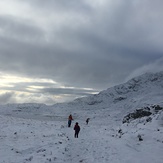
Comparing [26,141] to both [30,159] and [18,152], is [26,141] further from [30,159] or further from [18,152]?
[30,159]

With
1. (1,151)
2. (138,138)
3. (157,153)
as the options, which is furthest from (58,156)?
(138,138)

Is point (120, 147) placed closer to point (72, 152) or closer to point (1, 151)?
point (72, 152)

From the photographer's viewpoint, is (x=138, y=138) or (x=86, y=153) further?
(x=138, y=138)

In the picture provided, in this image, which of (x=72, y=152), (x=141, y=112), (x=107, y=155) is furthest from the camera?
(x=141, y=112)

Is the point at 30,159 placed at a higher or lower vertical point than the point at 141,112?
lower

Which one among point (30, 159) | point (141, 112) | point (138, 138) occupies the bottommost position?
point (30, 159)

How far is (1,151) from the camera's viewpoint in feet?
61.8

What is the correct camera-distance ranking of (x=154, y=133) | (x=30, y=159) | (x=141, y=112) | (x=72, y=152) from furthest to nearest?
(x=141, y=112), (x=154, y=133), (x=72, y=152), (x=30, y=159)

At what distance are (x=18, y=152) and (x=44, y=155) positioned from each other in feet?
A: 8.46

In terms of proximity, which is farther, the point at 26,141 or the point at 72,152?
the point at 26,141

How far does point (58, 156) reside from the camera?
56.5ft

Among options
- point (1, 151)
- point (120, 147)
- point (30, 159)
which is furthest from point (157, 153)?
point (1, 151)

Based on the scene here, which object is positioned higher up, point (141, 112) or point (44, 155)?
point (141, 112)

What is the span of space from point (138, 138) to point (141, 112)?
30986 millimetres
